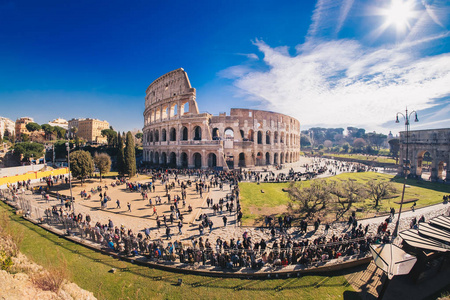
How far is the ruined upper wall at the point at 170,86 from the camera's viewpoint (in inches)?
1367

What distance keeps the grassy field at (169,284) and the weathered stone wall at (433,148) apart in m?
30.1

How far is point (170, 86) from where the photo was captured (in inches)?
1484

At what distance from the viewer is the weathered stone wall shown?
28422 mm

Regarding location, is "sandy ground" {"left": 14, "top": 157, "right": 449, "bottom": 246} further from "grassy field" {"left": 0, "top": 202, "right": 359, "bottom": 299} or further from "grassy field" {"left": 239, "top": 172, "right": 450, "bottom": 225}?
"grassy field" {"left": 0, "top": 202, "right": 359, "bottom": 299}

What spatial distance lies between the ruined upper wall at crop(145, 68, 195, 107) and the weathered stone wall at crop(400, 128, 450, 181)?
37.5 m

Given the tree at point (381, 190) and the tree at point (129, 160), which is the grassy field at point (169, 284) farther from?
the tree at point (129, 160)

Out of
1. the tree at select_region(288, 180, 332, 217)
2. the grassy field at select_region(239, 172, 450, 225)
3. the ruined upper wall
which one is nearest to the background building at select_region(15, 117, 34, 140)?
the ruined upper wall

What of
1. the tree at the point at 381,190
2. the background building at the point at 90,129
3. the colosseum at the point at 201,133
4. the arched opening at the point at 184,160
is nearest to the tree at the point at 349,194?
the tree at the point at 381,190

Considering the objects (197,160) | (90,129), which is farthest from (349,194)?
(90,129)

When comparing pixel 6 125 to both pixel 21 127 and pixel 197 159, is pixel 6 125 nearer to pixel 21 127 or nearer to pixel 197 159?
pixel 21 127

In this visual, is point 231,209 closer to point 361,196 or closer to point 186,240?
point 186,240

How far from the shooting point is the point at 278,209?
1669cm

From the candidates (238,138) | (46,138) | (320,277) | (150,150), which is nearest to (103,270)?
(320,277)

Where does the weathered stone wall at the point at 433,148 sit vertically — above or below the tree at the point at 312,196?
above
